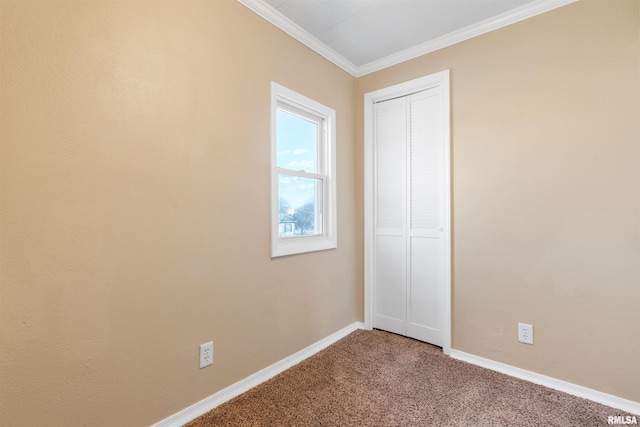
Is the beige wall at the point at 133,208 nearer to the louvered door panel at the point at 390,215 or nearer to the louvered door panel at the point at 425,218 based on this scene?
the louvered door panel at the point at 390,215

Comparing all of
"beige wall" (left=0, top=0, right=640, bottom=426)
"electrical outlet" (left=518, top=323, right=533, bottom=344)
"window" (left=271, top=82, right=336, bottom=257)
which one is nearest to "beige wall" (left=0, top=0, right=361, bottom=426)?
"beige wall" (left=0, top=0, right=640, bottom=426)

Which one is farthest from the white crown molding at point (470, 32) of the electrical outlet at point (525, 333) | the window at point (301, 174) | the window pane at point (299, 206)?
the electrical outlet at point (525, 333)

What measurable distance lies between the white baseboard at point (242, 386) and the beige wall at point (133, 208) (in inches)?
1.8

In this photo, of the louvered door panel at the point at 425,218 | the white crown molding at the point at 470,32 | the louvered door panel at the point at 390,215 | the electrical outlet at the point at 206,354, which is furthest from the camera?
the louvered door panel at the point at 390,215

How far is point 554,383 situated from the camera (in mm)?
1910

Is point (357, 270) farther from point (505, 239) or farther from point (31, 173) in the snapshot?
point (31, 173)

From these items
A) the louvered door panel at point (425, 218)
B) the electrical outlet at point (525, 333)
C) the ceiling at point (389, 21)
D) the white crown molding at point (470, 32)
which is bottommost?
the electrical outlet at point (525, 333)

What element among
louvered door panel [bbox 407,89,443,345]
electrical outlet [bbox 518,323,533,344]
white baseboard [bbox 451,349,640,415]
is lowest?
white baseboard [bbox 451,349,640,415]

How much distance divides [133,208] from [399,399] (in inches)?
72.3

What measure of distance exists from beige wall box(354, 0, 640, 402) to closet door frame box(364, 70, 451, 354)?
0.06 m

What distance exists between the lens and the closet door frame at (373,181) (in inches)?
93.2

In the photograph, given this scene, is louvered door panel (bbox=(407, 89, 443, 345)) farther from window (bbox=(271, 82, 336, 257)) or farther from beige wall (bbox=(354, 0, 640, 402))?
window (bbox=(271, 82, 336, 257))

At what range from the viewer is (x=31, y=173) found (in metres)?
1.16

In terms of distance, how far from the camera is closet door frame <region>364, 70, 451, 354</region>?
7.77 ft
